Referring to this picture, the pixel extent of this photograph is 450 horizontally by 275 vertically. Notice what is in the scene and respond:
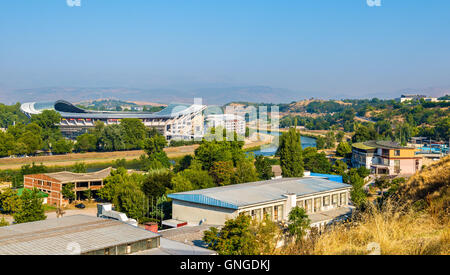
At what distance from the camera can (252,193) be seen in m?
7.58

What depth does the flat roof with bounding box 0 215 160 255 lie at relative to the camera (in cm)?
404

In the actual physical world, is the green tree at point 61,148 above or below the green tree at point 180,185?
below

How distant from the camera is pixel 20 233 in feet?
15.2

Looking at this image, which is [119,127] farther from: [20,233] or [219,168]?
[20,233]

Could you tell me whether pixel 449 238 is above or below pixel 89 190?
above

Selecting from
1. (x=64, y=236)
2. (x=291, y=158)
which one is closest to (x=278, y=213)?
(x=64, y=236)

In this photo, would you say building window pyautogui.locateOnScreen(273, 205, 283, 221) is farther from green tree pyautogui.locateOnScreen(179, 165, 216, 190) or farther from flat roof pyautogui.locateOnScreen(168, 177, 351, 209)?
green tree pyautogui.locateOnScreen(179, 165, 216, 190)

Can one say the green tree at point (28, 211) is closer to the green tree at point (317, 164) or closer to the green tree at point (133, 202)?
the green tree at point (133, 202)

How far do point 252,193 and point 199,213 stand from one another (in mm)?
998

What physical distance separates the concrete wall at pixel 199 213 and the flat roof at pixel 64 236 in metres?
2.19

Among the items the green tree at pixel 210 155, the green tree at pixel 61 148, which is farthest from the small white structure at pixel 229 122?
the green tree at pixel 210 155

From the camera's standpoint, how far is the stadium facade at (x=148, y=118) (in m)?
32.4
